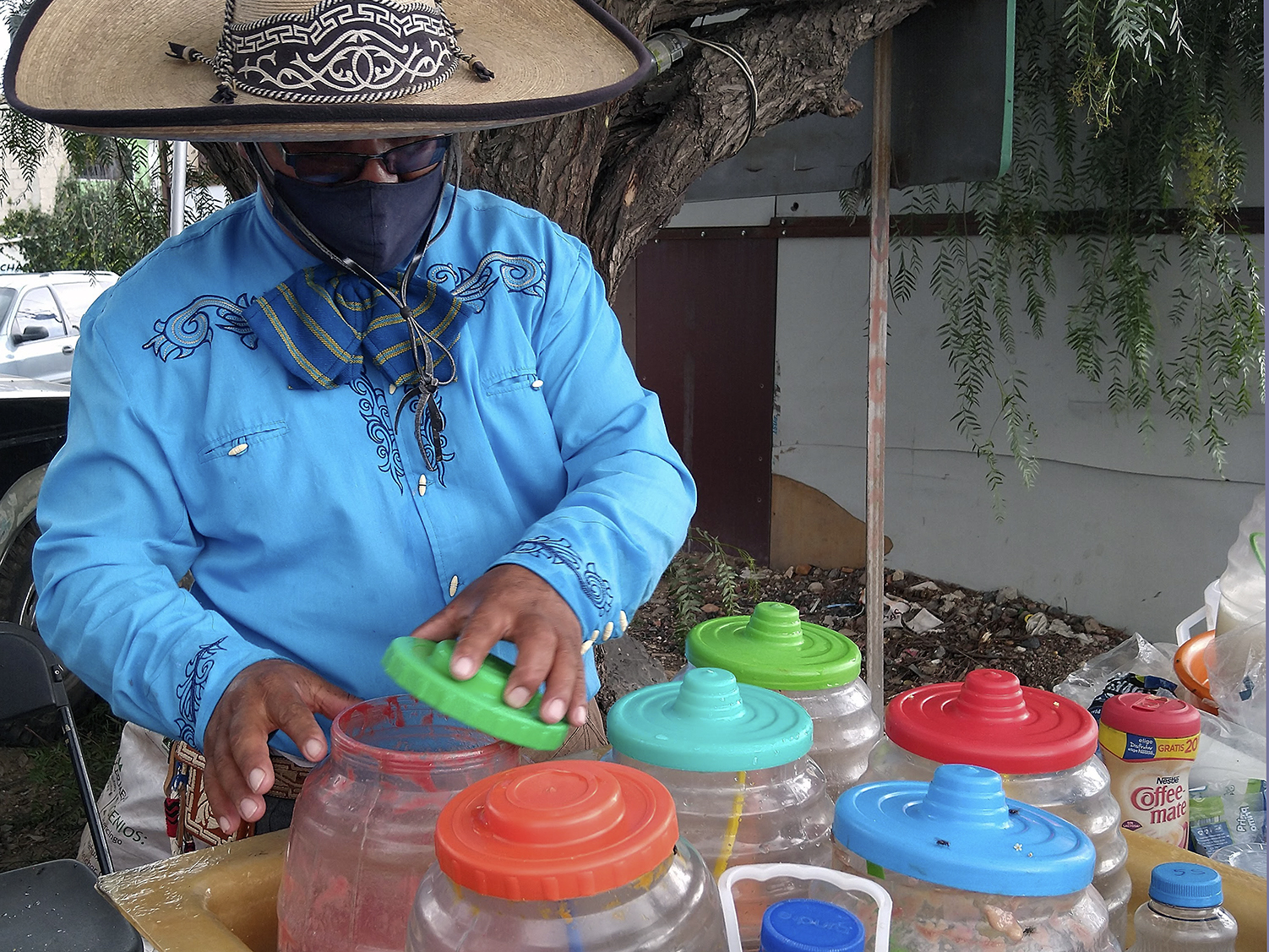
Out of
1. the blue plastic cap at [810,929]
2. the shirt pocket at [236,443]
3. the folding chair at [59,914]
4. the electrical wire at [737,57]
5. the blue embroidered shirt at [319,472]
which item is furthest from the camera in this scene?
the electrical wire at [737,57]

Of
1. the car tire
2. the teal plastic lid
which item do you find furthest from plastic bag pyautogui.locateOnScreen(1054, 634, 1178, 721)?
the car tire

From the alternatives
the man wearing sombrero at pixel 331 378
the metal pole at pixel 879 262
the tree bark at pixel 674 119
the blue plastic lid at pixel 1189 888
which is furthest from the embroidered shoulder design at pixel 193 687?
the metal pole at pixel 879 262

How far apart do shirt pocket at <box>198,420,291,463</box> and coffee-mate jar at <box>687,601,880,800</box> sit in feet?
1.97

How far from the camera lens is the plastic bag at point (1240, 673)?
1770mm

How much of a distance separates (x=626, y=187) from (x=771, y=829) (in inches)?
82.9

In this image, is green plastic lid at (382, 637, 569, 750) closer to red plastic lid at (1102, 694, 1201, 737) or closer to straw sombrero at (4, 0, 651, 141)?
straw sombrero at (4, 0, 651, 141)

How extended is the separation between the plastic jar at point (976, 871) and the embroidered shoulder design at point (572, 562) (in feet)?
1.40

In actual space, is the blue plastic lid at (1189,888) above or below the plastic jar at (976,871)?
below

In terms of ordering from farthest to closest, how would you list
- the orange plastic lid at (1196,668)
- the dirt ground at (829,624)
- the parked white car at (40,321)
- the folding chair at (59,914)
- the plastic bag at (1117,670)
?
the parked white car at (40,321) < the dirt ground at (829,624) < the plastic bag at (1117,670) < the orange plastic lid at (1196,668) < the folding chair at (59,914)

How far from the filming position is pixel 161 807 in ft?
8.21

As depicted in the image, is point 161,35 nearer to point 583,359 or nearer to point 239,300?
point 239,300

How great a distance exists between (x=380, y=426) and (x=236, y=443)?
18 centimetres

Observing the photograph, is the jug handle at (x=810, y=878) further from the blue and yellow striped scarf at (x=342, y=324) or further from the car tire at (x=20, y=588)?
the car tire at (x=20, y=588)

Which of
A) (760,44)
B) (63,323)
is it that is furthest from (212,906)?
(63,323)
